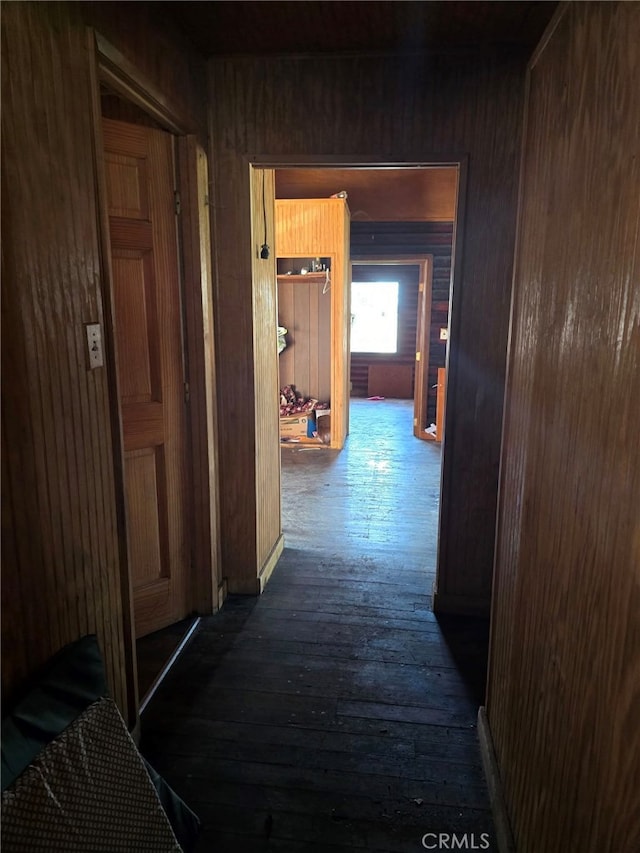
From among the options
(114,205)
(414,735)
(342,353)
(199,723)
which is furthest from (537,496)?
(342,353)

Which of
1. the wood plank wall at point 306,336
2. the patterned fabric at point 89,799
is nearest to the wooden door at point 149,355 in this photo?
the patterned fabric at point 89,799

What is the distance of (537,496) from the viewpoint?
1357 mm

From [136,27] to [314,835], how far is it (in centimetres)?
251

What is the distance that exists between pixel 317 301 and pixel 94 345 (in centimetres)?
469

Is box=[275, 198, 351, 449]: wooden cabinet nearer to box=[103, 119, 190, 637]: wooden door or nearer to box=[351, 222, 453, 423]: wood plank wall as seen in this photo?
box=[351, 222, 453, 423]: wood plank wall

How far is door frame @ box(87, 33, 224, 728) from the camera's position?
166 cm

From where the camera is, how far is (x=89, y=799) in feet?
3.89

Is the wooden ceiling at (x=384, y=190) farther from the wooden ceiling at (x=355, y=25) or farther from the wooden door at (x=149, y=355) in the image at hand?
the wooden door at (x=149, y=355)

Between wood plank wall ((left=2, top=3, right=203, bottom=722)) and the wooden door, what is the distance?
1.93 ft

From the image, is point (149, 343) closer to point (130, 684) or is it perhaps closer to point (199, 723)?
point (130, 684)

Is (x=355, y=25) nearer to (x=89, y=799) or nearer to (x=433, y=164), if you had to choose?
(x=433, y=164)

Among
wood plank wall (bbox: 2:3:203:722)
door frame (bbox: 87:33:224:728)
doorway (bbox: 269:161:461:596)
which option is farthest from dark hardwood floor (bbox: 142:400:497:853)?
doorway (bbox: 269:161:461:596)

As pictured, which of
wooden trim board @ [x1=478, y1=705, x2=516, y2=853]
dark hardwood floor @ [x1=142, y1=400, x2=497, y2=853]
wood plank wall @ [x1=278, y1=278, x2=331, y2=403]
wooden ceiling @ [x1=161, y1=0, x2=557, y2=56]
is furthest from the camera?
wood plank wall @ [x1=278, y1=278, x2=331, y2=403]

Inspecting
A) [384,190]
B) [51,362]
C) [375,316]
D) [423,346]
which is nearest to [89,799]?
[51,362]
